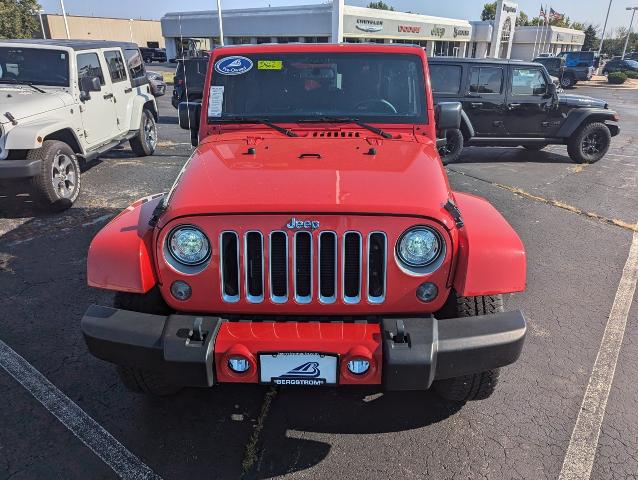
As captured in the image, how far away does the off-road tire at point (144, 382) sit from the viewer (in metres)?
2.71

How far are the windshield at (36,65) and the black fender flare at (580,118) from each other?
28.4 ft

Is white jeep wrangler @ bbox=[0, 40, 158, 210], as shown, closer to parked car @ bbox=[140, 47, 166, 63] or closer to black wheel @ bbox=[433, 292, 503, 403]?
black wheel @ bbox=[433, 292, 503, 403]

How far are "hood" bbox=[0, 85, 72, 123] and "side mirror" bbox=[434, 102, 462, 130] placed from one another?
16.4 feet

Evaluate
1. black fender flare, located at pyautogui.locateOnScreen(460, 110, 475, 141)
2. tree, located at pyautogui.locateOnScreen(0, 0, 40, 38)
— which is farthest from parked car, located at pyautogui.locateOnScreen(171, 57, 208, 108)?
tree, located at pyautogui.locateOnScreen(0, 0, 40, 38)

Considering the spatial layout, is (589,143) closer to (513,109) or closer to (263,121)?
(513,109)

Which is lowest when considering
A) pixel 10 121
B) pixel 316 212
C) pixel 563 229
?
pixel 563 229

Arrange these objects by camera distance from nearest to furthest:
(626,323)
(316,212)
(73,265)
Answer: (316,212), (626,323), (73,265)

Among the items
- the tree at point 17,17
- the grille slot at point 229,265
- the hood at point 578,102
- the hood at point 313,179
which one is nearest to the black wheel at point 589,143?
the hood at point 578,102

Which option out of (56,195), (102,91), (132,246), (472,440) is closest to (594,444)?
(472,440)

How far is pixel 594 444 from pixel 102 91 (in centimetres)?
779

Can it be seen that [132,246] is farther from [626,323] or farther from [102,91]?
[102,91]

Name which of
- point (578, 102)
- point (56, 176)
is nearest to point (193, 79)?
point (56, 176)

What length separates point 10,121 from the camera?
5758mm

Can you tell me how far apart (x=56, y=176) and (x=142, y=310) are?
4372 millimetres
